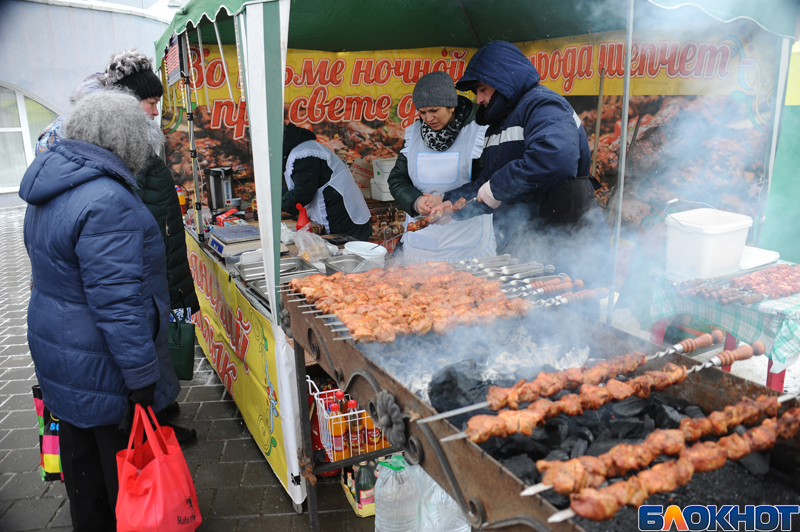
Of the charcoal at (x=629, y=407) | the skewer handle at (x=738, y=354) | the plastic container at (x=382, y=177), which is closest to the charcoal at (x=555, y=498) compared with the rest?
the charcoal at (x=629, y=407)

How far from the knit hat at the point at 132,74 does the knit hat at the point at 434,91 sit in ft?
6.73

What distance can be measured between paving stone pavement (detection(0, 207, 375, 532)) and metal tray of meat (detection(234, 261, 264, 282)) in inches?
56.2

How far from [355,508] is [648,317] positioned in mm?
2997

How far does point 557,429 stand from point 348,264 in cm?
238

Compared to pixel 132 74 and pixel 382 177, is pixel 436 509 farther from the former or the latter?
pixel 382 177

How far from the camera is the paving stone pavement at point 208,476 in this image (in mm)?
3289

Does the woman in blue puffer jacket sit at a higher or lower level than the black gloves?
higher

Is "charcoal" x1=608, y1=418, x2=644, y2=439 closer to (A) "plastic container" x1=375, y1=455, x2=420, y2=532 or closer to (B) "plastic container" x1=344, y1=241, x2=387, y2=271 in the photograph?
(A) "plastic container" x1=375, y1=455, x2=420, y2=532

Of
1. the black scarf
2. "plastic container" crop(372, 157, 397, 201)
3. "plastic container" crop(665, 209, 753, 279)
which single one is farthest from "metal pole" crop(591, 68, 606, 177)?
"plastic container" crop(665, 209, 753, 279)

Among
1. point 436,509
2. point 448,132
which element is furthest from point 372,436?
point 448,132

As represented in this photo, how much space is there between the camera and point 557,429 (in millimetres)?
1740

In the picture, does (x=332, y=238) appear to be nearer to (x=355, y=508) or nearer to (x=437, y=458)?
(x=355, y=508)

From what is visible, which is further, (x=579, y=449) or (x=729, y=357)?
(x=729, y=357)

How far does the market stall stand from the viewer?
9.50 feet
